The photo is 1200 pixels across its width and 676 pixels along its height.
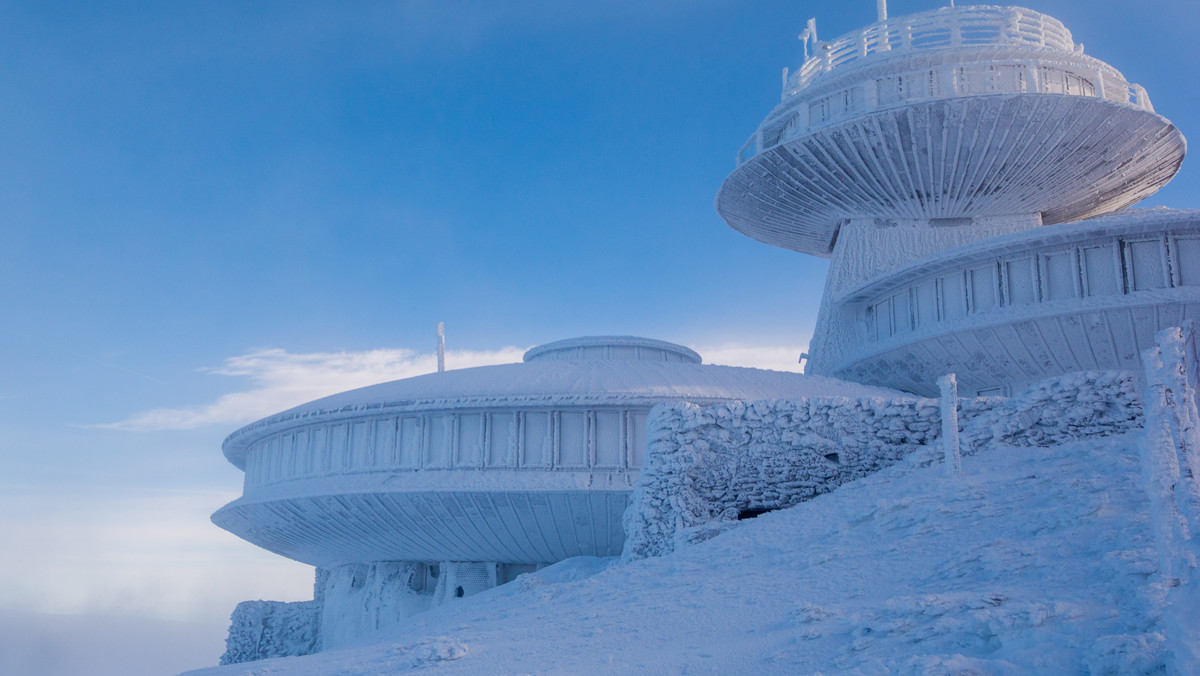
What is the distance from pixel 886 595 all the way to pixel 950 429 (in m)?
3.67

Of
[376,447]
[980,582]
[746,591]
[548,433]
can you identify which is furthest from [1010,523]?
[376,447]

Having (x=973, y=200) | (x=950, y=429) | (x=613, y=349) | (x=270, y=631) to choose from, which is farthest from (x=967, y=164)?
(x=270, y=631)

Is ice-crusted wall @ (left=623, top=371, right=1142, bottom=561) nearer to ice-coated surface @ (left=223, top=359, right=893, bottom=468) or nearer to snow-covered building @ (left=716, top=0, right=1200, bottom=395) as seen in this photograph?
ice-coated surface @ (left=223, top=359, right=893, bottom=468)

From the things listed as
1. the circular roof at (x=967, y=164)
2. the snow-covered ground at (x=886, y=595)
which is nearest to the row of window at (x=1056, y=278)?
the circular roof at (x=967, y=164)

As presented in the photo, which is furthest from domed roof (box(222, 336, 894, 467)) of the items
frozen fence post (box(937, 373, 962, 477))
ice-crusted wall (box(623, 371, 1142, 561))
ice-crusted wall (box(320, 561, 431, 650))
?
frozen fence post (box(937, 373, 962, 477))

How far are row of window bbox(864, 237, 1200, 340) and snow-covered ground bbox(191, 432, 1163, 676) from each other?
9.66m

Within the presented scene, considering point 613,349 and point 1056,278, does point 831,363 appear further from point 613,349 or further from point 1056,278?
point 1056,278

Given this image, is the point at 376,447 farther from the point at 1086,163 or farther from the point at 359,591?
the point at 1086,163

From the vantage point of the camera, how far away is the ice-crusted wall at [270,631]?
21.7 m

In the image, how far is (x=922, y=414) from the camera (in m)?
13.2

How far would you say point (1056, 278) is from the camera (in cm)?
2045

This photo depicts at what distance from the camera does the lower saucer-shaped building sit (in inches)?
712

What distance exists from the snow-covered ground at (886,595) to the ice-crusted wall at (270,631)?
10660mm

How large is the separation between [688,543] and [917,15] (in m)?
17.8
